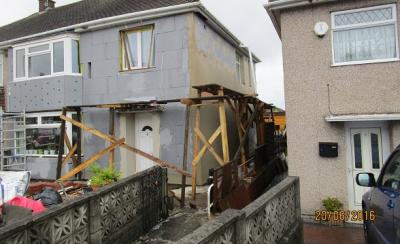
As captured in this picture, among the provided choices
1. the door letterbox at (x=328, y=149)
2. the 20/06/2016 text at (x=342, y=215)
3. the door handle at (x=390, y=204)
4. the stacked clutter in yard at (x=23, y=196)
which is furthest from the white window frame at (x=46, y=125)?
the door handle at (x=390, y=204)

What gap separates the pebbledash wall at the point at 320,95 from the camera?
22.0 feet

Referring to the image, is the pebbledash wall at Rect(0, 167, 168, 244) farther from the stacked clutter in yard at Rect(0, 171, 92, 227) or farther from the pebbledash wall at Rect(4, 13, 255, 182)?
the pebbledash wall at Rect(4, 13, 255, 182)

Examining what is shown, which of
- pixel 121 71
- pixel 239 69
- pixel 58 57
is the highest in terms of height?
pixel 239 69

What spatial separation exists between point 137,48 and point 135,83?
1250 mm

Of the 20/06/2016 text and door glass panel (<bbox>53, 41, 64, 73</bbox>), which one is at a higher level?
door glass panel (<bbox>53, 41, 64, 73</bbox>)

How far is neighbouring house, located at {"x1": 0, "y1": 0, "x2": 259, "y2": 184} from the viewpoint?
10.5 metres

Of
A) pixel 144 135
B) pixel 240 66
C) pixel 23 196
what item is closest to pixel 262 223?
pixel 23 196

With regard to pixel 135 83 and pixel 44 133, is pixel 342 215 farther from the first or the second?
pixel 44 133

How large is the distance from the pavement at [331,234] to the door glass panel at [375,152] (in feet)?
4.49

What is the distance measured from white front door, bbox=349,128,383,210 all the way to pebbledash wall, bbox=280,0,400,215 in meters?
0.21

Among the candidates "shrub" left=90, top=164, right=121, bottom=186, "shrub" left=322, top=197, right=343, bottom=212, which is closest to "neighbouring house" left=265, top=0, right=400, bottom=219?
"shrub" left=322, top=197, right=343, bottom=212

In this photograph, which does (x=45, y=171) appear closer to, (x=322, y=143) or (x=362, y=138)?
(x=322, y=143)

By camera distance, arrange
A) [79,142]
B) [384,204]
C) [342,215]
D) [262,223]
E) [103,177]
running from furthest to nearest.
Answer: [79,142] < [103,177] < [342,215] < [262,223] < [384,204]

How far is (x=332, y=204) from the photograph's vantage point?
6.83 meters
